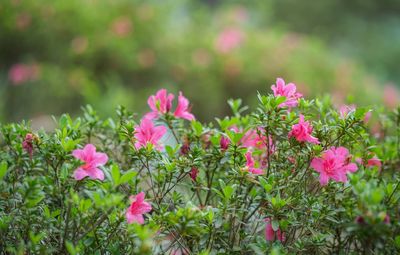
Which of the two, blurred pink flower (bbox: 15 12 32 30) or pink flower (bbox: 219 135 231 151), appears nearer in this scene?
pink flower (bbox: 219 135 231 151)

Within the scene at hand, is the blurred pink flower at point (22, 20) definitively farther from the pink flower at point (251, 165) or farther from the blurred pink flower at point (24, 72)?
the pink flower at point (251, 165)

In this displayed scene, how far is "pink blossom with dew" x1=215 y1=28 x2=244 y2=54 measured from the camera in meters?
5.68

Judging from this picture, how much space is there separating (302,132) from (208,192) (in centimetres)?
37

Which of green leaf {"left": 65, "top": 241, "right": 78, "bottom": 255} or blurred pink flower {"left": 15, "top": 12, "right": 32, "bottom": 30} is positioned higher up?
blurred pink flower {"left": 15, "top": 12, "right": 32, "bottom": 30}

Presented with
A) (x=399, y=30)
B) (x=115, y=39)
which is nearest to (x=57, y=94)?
(x=115, y=39)

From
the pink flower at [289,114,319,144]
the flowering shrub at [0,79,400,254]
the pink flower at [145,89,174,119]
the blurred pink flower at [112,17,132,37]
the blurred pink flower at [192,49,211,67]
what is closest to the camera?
the flowering shrub at [0,79,400,254]

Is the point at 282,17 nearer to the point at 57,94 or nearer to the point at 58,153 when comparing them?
the point at 57,94

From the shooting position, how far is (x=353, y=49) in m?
11.0

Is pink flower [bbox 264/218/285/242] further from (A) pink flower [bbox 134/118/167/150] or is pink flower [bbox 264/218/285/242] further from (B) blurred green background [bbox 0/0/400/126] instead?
(B) blurred green background [bbox 0/0/400/126]

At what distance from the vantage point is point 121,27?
511 cm

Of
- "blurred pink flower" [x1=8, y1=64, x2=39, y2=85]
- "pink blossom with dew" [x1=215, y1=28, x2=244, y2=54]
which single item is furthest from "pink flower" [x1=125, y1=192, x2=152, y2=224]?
"pink blossom with dew" [x1=215, y1=28, x2=244, y2=54]

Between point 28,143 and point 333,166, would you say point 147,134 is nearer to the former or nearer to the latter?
point 28,143

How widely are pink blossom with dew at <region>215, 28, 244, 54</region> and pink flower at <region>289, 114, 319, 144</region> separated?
4339mm

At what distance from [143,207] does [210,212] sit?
17cm
